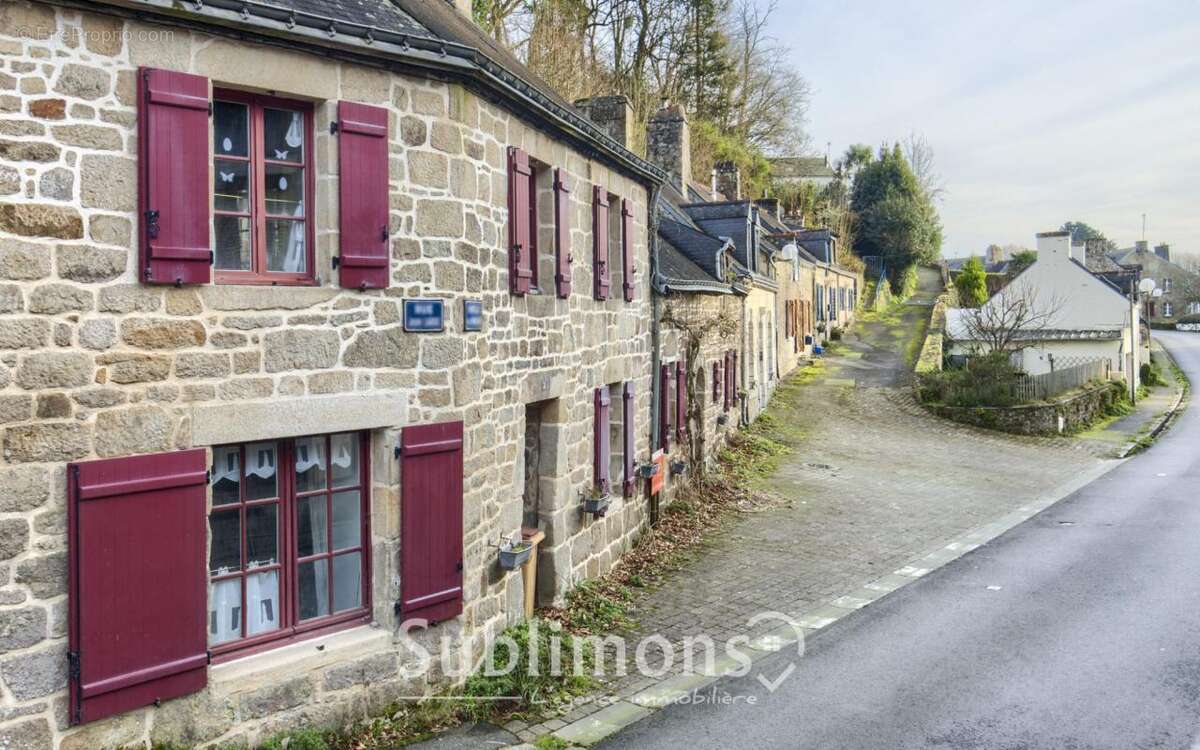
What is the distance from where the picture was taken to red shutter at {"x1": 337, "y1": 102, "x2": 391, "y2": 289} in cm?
631

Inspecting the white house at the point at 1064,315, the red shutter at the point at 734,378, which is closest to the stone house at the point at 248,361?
the red shutter at the point at 734,378

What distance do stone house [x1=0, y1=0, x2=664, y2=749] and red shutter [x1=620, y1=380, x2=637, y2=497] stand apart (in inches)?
133

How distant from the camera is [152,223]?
17.9 feet

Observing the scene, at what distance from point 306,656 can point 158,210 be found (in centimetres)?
313

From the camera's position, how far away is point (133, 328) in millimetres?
5453

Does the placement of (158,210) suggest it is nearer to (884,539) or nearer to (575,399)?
(575,399)

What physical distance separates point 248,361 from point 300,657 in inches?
82.0

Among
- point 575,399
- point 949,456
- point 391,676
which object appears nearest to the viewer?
point 391,676

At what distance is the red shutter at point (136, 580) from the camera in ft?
17.2

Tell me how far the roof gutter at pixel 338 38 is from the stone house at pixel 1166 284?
7959cm

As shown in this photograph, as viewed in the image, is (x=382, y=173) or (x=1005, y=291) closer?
(x=382, y=173)

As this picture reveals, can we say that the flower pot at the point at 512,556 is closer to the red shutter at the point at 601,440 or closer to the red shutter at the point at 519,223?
the red shutter at the point at 519,223

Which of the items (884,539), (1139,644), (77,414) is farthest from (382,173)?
(884,539)

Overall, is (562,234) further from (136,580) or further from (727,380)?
(727,380)
